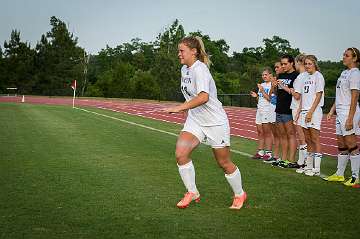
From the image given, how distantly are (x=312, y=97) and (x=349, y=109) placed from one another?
1014mm

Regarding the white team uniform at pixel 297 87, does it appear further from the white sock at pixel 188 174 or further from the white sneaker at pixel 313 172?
the white sock at pixel 188 174

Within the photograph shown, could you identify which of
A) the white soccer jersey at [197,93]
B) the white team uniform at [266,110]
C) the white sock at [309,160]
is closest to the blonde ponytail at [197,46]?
the white soccer jersey at [197,93]

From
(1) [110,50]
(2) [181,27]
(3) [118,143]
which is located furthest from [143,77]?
(3) [118,143]

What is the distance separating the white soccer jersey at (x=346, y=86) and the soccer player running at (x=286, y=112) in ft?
5.45

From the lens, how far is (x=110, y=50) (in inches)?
4601

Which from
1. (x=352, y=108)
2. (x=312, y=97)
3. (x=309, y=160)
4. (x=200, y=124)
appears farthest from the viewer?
(x=309, y=160)

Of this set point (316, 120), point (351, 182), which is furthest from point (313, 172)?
point (351, 182)

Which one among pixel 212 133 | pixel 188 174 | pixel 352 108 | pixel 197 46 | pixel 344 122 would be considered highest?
pixel 197 46

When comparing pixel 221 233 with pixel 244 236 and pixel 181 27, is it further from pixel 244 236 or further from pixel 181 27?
pixel 181 27

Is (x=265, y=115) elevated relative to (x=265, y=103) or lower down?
lower down

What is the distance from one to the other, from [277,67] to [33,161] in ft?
16.3

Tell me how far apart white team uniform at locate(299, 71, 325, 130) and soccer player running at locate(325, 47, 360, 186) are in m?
0.54

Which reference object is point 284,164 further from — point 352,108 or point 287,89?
point 352,108

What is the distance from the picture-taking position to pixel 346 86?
8.06m
